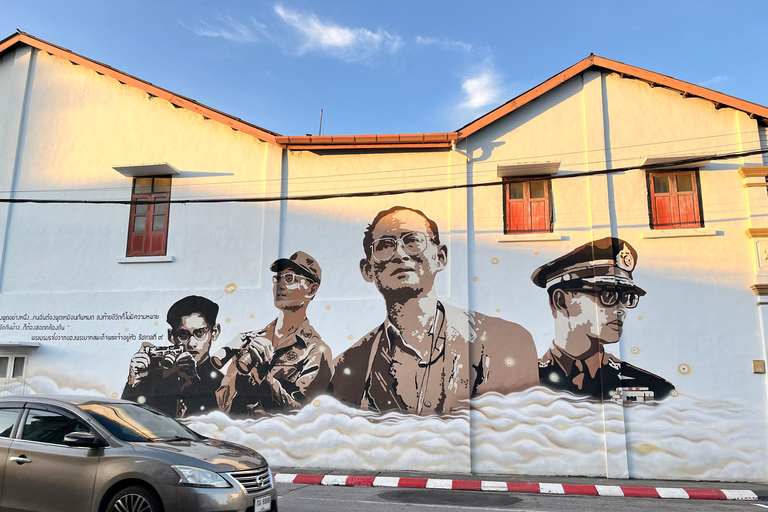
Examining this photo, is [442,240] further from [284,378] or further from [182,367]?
[182,367]

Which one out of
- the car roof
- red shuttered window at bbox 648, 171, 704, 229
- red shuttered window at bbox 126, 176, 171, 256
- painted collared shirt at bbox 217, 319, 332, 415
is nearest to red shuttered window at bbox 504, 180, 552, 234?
red shuttered window at bbox 648, 171, 704, 229

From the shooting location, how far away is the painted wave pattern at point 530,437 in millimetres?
11172

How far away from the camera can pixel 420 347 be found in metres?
12.3

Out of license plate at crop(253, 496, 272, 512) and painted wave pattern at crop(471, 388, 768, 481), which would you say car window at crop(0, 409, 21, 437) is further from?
painted wave pattern at crop(471, 388, 768, 481)

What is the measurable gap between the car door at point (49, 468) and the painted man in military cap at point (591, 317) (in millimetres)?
8460

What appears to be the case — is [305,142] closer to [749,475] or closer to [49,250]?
[49,250]

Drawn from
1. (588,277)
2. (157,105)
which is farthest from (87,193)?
(588,277)

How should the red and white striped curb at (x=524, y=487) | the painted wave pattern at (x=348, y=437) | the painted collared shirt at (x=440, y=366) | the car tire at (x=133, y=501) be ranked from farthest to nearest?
the painted collared shirt at (x=440, y=366) → the painted wave pattern at (x=348, y=437) → the red and white striped curb at (x=524, y=487) → the car tire at (x=133, y=501)

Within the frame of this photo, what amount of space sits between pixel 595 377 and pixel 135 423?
8.51 m

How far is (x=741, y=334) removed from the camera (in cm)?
1148

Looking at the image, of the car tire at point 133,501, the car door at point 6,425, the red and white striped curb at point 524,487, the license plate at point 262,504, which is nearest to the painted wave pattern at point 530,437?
the red and white striped curb at point 524,487

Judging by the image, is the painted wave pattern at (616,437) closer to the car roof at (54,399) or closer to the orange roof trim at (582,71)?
the orange roof trim at (582,71)

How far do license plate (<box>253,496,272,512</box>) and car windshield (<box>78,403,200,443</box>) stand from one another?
47.1 inches

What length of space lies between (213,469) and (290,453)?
6.58 meters
